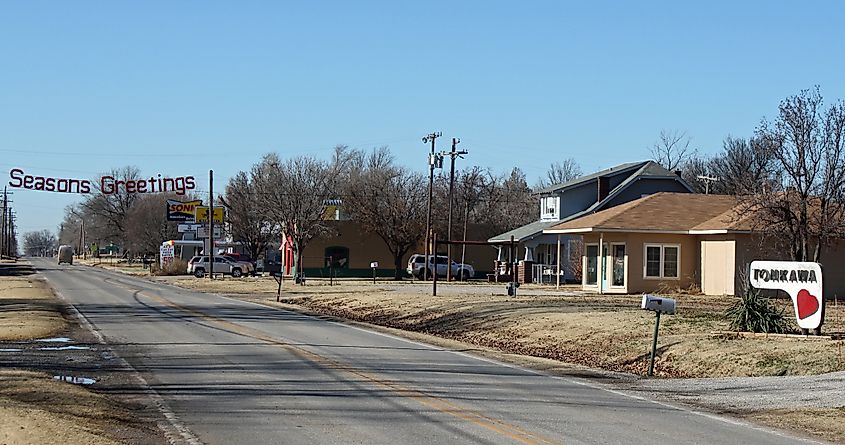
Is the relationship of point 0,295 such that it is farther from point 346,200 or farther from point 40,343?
point 346,200

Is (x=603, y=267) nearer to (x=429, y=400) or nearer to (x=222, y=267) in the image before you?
(x=429, y=400)

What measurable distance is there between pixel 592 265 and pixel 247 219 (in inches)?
1920

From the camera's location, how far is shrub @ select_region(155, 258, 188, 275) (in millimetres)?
79812

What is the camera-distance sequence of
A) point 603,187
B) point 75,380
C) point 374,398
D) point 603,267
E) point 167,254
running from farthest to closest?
point 167,254
point 603,187
point 603,267
point 75,380
point 374,398

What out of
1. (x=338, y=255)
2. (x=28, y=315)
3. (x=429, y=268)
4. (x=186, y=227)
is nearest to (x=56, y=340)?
(x=28, y=315)

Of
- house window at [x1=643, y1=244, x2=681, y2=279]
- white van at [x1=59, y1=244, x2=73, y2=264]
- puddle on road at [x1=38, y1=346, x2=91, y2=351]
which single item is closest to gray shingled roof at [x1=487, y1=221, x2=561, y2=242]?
house window at [x1=643, y1=244, x2=681, y2=279]

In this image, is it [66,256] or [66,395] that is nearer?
[66,395]

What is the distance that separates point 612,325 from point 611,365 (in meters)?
4.33

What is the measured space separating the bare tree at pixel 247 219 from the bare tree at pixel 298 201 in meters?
7.87

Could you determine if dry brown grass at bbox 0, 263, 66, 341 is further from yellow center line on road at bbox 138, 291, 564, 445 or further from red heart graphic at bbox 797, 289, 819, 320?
A: red heart graphic at bbox 797, 289, 819, 320

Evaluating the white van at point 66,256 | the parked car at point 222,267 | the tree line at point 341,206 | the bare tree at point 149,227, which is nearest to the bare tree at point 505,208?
the tree line at point 341,206

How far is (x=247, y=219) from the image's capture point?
87312 mm

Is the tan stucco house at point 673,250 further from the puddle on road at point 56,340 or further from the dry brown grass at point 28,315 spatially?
the puddle on road at point 56,340

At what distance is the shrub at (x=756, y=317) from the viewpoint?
2053cm
